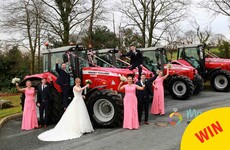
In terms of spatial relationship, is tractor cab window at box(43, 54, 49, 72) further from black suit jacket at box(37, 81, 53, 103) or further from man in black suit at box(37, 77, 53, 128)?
black suit jacket at box(37, 81, 53, 103)

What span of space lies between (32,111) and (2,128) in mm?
1216

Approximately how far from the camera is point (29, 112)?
8.65 m

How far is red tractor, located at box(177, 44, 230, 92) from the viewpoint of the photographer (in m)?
15.9

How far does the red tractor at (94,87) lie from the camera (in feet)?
26.8

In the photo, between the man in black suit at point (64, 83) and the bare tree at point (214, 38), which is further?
the bare tree at point (214, 38)

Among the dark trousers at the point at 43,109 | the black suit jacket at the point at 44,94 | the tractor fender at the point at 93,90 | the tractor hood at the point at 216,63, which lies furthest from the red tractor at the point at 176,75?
the dark trousers at the point at 43,109

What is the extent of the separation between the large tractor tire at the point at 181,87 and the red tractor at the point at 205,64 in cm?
275

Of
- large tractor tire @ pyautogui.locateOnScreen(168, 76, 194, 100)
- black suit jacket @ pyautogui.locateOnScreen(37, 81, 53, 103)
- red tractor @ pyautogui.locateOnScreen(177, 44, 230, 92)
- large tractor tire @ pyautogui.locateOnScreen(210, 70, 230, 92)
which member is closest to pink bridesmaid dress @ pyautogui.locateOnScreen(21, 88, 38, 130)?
black suit jacket @ pyautogui.locateOnScreen(37, 81, 53, 103)

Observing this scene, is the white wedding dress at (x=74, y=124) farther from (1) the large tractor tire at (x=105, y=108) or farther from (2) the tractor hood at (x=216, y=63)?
(2) the tractor hood at (x=216, y=63)

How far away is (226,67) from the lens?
637 inches

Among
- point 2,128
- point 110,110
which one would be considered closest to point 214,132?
point 110,110

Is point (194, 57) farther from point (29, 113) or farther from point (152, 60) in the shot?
point (29, 113)

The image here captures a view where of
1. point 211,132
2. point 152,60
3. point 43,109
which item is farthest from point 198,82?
point 211,132

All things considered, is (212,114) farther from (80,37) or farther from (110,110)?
(80,37)
